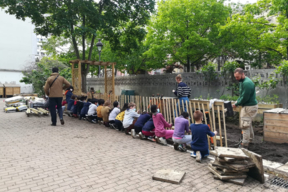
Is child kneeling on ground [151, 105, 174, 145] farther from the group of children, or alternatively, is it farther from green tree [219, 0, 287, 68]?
green tree [219, 0, 287, 68]

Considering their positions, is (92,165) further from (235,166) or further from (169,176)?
(235,166)

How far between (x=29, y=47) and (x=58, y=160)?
140ft

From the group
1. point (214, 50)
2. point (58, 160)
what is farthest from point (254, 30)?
point (58, 160)

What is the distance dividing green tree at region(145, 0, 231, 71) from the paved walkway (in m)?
9.17

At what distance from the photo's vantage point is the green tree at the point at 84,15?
11141 mm

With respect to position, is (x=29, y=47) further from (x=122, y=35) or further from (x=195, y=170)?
(x=195, y=170)

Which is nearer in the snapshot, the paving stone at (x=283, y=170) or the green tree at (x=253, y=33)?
the paving stone at (x=283, y=170)

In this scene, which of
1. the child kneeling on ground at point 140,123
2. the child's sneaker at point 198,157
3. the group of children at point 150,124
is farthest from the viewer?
the child kneeling on ground at point 140,123

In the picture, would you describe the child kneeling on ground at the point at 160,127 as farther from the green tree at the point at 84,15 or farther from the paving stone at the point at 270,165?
the green tree at the point at 84,15

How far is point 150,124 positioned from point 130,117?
43.6 inches

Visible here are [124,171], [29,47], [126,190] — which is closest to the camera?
[126,190]

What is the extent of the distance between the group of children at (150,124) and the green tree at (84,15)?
3.96m

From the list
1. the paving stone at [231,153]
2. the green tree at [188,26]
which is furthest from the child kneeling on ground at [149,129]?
the green tree at [188,26]

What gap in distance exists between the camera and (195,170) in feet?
14.2
